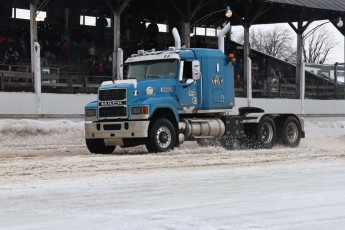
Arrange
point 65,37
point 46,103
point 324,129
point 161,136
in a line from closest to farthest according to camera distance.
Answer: point 161,136, point 46,103, point 324,129, point 65,37

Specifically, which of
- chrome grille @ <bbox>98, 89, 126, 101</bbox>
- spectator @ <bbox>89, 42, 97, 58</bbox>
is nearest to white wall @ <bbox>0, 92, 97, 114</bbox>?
spectator @ <bbox>89, 42, 97, 58</bbox>

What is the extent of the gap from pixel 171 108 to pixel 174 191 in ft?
24.7

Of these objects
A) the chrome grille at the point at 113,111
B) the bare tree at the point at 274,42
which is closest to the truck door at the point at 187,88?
the chrome grille at the point at 113,111

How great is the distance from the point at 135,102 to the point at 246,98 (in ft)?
53.2

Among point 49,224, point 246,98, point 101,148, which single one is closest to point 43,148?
point 101,148

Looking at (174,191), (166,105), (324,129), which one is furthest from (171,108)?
(324,129)

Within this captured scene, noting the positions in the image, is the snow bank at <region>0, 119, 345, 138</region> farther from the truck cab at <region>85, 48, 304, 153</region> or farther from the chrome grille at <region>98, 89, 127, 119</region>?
the chrome grille at <region>98, 89, 127, 119</region>

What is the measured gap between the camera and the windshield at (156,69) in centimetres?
1772

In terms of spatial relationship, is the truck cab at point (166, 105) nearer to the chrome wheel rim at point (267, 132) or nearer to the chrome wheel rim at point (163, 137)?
the chrome wheel rim at point (163, 137)

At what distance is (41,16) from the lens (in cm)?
3453

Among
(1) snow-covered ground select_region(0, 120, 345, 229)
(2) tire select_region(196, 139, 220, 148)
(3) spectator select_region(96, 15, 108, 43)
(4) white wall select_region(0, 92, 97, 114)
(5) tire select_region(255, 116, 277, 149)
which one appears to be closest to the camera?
(1) snow-covered ground select_region(0, 120, 345, 229)

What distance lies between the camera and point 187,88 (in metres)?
17.9

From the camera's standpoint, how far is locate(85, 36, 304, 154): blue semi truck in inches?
661

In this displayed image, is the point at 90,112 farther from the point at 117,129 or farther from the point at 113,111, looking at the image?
the point at 117,129
